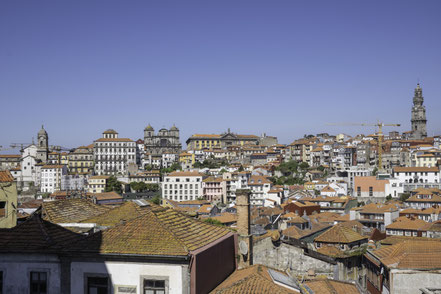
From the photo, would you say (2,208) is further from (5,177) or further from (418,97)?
(418,97)

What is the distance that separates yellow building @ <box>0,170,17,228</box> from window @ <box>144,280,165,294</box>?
787cm

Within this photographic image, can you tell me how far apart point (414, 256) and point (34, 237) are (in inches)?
498

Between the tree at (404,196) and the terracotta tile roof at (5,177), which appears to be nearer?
the terracotta tile roof at (5,177)

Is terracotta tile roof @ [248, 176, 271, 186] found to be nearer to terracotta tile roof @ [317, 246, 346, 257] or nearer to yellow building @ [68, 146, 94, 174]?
yellow building @ [68, 146, 94, 174]

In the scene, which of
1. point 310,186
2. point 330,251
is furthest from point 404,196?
point 330,251

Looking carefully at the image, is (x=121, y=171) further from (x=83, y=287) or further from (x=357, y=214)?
(x=83, y=287)

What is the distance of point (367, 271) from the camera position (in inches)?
782

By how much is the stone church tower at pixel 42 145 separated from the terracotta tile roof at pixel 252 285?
132 metres

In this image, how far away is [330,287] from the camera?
14.9 metres

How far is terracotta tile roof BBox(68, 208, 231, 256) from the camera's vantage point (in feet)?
34.6

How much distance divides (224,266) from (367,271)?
9.97m

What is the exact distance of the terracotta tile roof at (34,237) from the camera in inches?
430

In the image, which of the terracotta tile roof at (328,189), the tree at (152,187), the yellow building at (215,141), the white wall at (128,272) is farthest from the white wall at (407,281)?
the yellow building at (215,141)

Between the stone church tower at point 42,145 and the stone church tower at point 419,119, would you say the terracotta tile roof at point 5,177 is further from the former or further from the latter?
the stone church tower at point 419,119
